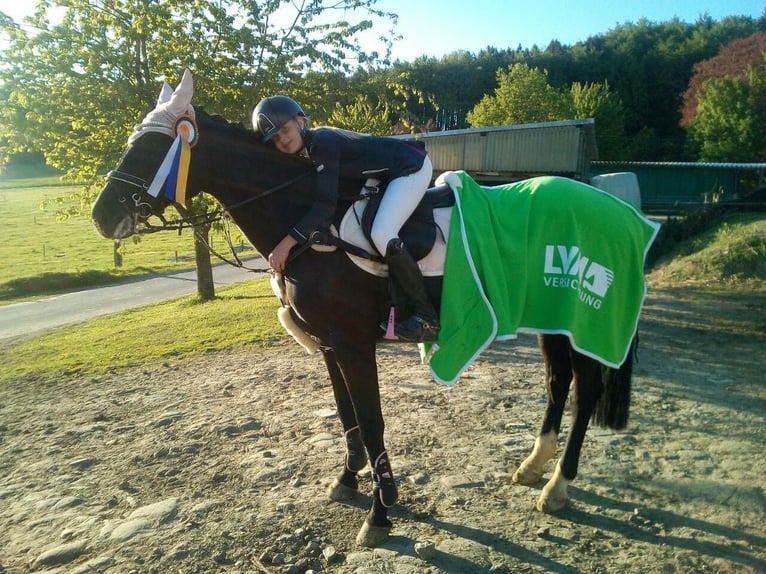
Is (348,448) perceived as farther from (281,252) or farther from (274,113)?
(274,113)

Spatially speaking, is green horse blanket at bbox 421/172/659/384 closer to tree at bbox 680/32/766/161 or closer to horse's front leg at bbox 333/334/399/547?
horse's front leg at bbox 333/334/399/547

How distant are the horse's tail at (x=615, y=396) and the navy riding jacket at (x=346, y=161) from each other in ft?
7.01

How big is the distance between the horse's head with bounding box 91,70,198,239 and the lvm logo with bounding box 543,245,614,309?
2493 millimetres

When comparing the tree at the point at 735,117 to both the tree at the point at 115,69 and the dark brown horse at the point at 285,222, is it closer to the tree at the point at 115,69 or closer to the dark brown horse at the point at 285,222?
the tree at the point at 115,69

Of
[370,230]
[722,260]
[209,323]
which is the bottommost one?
[209,323]

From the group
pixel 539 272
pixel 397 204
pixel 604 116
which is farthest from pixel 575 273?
pixel 604 116

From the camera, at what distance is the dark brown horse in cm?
359

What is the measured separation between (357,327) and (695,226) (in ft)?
48.3

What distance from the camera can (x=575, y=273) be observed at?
3.86 metres

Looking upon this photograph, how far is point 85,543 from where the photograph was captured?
3.76 meters

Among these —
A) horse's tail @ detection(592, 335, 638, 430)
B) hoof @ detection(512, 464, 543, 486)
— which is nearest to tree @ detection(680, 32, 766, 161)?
horse's tail @ detection(592, 335, 638, 430)

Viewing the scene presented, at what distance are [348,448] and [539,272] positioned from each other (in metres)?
1.93

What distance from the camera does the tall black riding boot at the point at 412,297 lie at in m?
3.53

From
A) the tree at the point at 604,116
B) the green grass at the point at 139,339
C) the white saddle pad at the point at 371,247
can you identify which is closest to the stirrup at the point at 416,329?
the white saddle pad at the point at 371,247
